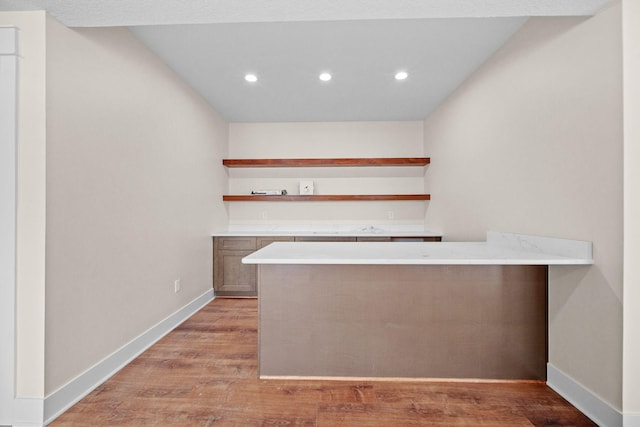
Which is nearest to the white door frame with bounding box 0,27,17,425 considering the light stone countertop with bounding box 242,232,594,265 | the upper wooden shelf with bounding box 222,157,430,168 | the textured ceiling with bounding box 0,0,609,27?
the textured ceiling with bounding box 0,0,609,27

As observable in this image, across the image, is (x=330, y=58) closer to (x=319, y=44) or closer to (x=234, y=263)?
(x=319, y=44)

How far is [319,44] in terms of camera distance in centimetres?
249

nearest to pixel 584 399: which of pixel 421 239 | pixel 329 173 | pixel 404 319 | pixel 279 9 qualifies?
pixel 404 319

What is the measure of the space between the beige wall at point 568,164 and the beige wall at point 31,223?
116 inches

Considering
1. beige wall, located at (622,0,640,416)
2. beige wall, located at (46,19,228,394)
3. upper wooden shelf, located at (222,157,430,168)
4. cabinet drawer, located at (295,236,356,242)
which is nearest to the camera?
beige wall, located at (622,0,640,416)

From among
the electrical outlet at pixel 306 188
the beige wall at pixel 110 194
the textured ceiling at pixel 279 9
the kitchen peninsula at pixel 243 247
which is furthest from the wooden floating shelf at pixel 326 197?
the textured ceiling at pixel 279 9

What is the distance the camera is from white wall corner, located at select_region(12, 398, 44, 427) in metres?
1.65

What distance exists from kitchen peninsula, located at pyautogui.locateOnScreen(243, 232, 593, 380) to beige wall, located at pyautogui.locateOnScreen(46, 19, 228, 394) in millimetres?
1080

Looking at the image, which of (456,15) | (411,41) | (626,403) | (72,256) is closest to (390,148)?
(411,41)

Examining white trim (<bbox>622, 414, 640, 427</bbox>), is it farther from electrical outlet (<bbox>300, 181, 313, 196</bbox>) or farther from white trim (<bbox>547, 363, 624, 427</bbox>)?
electrical outlet (<bbox>300, 181, 313, 196</bbox>)

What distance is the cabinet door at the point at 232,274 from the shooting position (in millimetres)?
4090

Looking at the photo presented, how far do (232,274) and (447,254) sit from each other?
2.95 metres

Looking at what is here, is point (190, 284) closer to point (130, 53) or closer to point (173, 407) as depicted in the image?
point (173, 407)

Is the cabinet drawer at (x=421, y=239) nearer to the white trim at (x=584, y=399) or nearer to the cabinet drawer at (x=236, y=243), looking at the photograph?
the cabinet drawer at (x=236, y=243)
